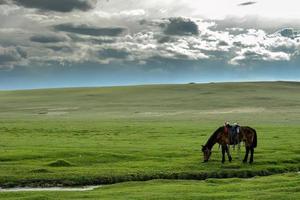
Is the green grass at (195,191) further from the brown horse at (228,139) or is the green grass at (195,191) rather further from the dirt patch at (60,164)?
the brown horse at (228,139)

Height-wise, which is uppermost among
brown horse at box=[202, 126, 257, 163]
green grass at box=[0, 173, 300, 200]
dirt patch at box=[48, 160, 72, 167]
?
brown horse at box=[202, 126, 257, 163]

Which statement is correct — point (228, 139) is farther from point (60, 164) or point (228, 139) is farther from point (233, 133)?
point (60, 164)

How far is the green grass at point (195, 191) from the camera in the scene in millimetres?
20312

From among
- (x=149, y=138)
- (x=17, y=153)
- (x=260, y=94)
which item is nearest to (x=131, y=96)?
(x=260, y=94)

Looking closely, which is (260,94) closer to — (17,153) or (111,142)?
(111,142)

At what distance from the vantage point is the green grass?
Result: 20312 mm

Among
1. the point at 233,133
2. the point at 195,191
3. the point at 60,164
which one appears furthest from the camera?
the point at 233,133

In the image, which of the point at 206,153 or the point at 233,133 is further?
the point at 206,153

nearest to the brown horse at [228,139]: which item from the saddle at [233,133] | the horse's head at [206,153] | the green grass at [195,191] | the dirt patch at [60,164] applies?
the horse's head at [206,153]

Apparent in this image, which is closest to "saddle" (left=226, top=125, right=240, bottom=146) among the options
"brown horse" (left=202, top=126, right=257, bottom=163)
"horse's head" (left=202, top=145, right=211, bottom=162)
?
"brown horse" (left=202, top=126, right=257, bottom=163)

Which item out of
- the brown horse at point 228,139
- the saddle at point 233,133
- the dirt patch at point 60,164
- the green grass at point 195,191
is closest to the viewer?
the green grass at point 195,191

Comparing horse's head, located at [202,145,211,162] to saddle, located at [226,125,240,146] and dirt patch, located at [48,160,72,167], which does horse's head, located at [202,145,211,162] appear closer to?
saddle, located at [226,125,240,146]

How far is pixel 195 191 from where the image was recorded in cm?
2167

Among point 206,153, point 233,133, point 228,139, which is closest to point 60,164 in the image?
point 206,153
